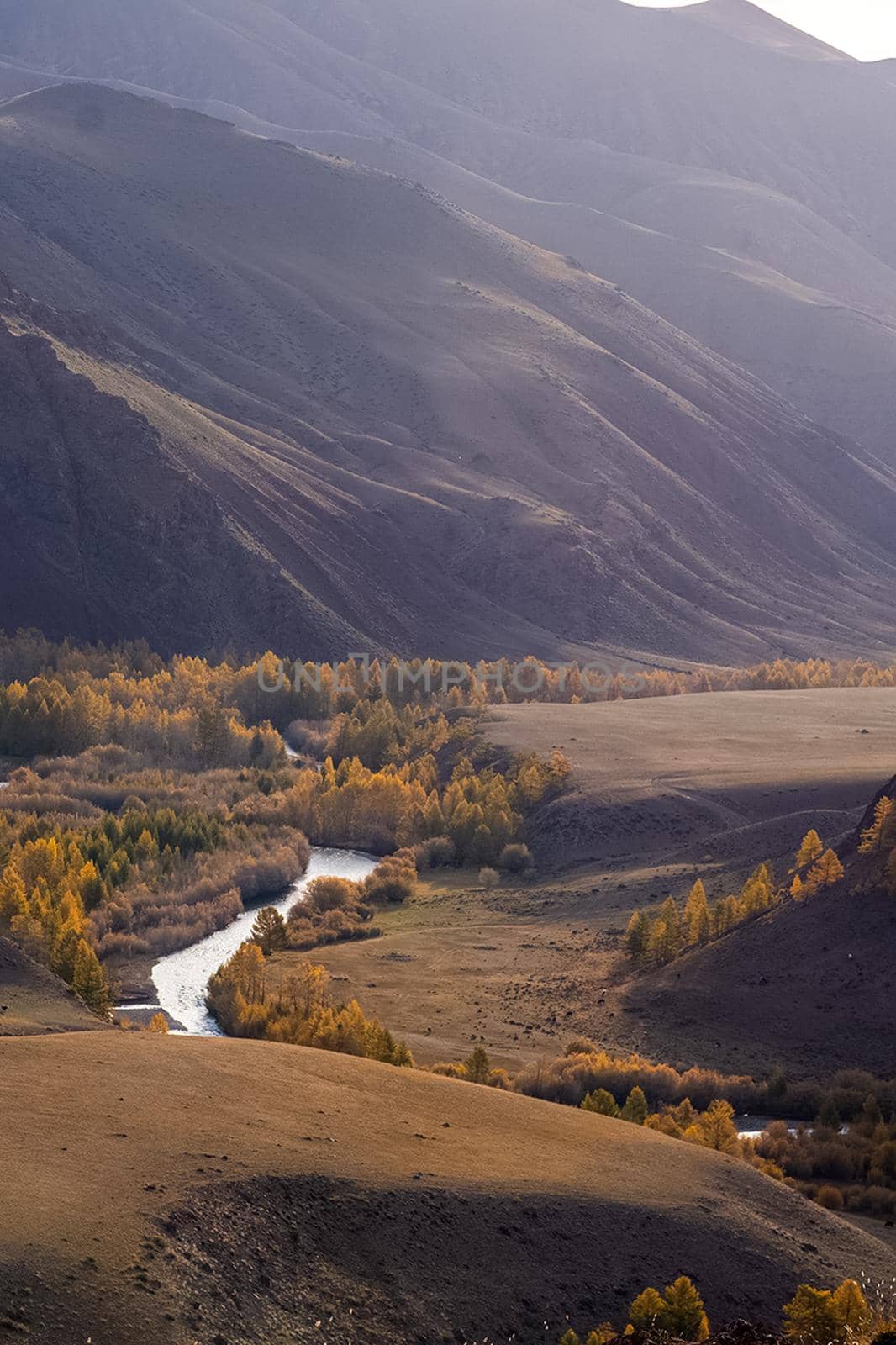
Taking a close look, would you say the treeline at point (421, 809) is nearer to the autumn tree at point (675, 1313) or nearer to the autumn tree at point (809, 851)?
the autumn tree at point (809, 851)

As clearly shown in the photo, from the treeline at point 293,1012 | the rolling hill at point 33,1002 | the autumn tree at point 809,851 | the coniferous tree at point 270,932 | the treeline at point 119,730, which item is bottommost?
the treeline at point 119,730

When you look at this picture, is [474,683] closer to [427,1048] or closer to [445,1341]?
[427,1048]

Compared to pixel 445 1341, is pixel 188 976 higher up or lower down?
lower down

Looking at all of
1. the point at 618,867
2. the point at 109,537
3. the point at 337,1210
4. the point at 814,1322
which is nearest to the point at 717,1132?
the point at 337,1210

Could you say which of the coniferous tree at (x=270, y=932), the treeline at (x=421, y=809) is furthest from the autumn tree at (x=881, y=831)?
the treeline at (x=421, y=809)

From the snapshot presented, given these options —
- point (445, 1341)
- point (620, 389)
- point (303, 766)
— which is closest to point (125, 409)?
point (303, 766)

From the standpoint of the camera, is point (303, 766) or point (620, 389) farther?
point (620, 389)
